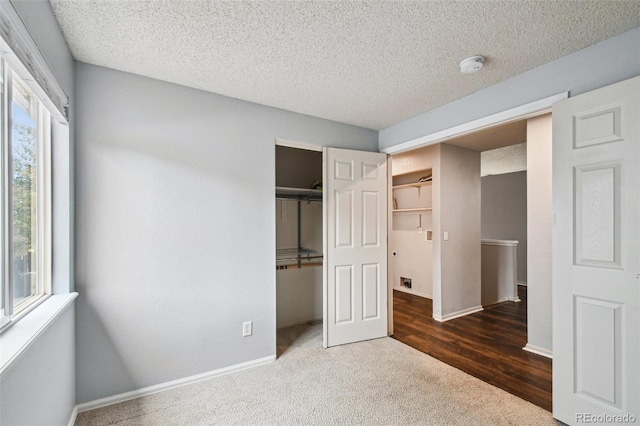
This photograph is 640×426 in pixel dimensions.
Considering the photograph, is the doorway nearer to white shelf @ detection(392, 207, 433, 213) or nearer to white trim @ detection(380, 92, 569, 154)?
white trim @ detection(380, 92, 569, 154)

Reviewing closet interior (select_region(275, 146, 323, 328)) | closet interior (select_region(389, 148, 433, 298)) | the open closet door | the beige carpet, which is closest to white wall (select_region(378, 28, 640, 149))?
the open closet door

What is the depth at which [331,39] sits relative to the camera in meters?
1.85

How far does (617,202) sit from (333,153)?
2200 mm

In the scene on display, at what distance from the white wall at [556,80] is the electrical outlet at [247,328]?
8.15 feet

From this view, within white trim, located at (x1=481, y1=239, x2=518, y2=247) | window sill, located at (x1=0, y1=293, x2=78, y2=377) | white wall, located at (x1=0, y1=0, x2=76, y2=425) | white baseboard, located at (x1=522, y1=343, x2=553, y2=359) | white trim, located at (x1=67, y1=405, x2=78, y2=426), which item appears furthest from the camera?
white trim, located at (x1=481, y1=239, x2=518, y2=247)

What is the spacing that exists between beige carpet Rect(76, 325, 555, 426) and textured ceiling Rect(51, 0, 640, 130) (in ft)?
7.84

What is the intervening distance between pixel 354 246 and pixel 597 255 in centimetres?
197

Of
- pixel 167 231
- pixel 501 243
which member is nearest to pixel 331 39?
pixel 167 231

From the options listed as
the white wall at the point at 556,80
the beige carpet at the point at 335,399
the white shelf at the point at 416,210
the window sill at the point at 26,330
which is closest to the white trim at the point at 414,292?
the white shelf at the point at 416,210

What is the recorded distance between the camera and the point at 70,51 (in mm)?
1976

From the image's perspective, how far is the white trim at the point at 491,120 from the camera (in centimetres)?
211

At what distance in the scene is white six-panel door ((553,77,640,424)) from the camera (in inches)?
66.7

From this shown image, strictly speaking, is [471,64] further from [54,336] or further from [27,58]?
[54,336]

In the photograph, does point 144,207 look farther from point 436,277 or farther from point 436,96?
point 436,277
